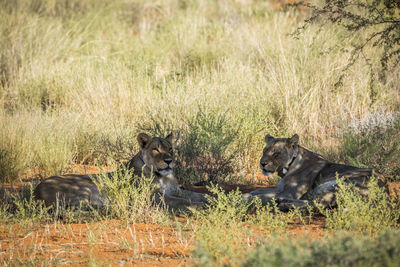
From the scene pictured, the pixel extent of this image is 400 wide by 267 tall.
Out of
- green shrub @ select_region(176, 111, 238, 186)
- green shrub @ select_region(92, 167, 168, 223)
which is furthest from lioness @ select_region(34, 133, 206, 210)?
green shrub @ select_region(176, 111, 238, 186)

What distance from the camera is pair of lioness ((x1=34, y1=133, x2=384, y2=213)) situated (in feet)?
22.4

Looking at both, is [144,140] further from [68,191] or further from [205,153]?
[205,153]

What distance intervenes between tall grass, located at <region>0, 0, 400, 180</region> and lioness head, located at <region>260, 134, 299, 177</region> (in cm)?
158

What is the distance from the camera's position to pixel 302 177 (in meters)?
7.33

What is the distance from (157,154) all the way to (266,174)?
1598 mm

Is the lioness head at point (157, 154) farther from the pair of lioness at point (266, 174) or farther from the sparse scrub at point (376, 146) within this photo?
the sparse scrub at point (376, 146)

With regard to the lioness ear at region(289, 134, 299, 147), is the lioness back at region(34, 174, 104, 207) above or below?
below

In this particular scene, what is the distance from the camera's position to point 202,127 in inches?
355

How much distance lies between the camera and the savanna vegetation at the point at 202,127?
15.9ft

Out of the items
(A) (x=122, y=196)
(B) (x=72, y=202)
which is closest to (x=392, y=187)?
(A) (x=122, y=196)

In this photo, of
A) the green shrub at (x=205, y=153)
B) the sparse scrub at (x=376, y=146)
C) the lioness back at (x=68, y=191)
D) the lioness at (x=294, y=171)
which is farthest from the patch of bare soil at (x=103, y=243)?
Answer: the green shrub at (x=205, y=153)

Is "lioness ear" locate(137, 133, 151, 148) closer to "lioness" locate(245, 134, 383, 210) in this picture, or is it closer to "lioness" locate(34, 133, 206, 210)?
"lioness" locate(34, 133, 206, 210)

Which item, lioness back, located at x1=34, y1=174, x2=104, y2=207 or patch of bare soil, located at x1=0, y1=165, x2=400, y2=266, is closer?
patch of bare soil, located at x1=0, y1=165, x2=400, y2=266

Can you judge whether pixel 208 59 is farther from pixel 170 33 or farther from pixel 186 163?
pixel 186 163
